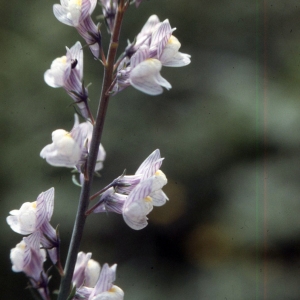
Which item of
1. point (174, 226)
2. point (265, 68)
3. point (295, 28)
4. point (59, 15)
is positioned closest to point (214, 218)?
point (174, 226)

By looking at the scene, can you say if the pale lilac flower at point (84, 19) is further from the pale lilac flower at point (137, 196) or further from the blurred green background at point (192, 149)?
the blurred green background at point (192, 149)

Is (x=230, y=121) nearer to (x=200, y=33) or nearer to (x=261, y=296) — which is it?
(x=200, y=33)

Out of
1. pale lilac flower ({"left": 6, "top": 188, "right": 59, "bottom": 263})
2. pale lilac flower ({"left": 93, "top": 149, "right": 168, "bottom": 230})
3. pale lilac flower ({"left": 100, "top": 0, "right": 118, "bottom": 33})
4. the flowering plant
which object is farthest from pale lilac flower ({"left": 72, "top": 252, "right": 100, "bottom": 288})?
pale lilac flower ({"left": 100, "top": 0, "right": 118, "bottom": 33})

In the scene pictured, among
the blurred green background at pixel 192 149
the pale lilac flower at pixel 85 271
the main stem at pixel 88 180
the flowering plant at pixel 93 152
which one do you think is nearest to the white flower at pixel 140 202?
the flowering plant at pixel 93 152

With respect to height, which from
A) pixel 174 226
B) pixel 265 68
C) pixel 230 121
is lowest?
pixel 174 226

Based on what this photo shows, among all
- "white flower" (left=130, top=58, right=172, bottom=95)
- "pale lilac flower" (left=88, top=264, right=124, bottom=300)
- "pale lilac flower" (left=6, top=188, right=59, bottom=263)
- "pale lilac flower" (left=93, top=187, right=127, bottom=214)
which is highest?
"white flower" (left=130, top=58, right=172, bottom=95)

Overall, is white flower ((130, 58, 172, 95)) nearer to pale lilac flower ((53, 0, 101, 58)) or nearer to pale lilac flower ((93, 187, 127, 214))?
pale lilac flower ((53, 0, 101, 58))

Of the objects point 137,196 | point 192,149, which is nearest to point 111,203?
point 137,196
